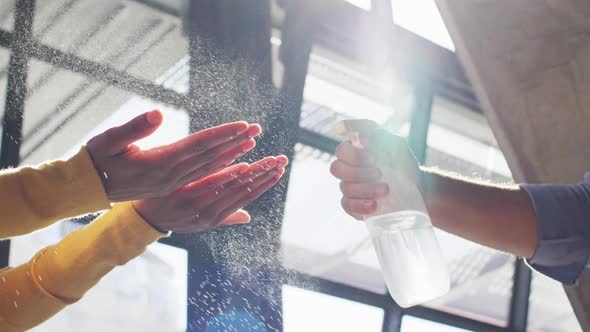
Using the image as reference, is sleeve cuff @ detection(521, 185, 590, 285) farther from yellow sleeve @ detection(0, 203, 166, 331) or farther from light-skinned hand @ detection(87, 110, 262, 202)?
yellow sleeve @ detection(0, 203, 166, 331)

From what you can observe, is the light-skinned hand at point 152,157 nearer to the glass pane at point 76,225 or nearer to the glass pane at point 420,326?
the glass pane at point 76,225

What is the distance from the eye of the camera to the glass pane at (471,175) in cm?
342

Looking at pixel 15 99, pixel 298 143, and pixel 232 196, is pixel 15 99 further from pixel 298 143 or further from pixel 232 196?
pixel 232 196

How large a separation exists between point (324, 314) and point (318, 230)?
1.26ft

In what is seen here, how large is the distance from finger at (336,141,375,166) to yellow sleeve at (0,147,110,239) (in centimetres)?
39

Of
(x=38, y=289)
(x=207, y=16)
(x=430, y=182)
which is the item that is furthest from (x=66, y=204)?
(x=207, y=16)

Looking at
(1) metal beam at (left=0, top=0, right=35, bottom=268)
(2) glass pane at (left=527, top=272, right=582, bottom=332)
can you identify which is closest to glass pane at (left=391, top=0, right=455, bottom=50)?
(2) glass pane at (left=527, top=272, right=582, bottom=332)

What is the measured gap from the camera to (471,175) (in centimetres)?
354

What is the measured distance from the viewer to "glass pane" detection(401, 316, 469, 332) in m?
2.96

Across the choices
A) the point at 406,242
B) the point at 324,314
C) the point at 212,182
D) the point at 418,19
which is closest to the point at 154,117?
the point at 212,182

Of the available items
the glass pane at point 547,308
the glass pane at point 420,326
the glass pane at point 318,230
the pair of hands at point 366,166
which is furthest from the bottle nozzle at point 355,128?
the glass pane at point 547,308

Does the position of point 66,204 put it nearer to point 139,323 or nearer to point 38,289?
point 38,289

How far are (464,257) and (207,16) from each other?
1.97 metres

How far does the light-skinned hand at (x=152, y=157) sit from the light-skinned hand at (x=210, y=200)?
0.14m
